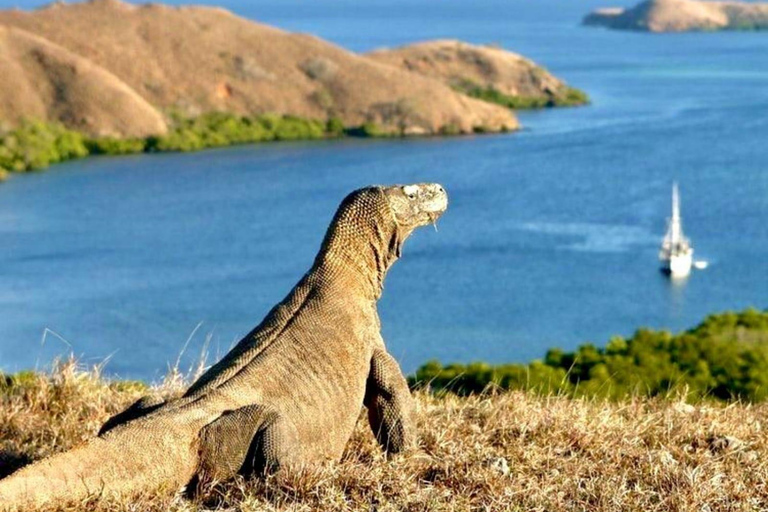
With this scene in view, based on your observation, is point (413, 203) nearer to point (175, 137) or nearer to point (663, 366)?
point (663, 366)

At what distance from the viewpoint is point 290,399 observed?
236 inches

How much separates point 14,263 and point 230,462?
196 ft

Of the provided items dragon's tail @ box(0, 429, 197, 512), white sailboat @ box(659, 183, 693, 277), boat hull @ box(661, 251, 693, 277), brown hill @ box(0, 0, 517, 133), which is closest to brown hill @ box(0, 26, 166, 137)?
brown hill @ box(0, 0, 517, 133)

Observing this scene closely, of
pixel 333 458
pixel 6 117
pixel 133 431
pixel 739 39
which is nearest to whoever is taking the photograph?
pixel 133 431

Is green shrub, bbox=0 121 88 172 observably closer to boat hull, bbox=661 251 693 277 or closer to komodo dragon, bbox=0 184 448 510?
boat hull, bbox=661 251 693 277

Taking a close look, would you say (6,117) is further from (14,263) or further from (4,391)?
→ (4,391)

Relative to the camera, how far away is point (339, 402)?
6.22 meters

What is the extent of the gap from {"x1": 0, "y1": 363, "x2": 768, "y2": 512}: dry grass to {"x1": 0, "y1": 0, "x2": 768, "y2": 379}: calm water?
2089cm

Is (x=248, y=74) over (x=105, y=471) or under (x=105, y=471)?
under

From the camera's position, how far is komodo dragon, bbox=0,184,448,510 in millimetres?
5480

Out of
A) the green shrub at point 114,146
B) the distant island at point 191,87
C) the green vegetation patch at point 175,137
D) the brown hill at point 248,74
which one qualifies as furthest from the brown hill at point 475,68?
the green shrub at point 114,146

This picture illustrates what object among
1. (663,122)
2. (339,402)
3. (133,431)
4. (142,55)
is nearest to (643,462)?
(339,402)

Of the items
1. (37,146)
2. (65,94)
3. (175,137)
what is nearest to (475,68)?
(175,137)

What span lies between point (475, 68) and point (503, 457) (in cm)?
12347
